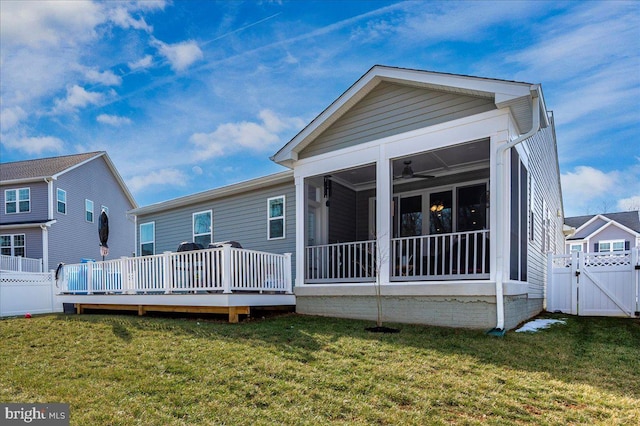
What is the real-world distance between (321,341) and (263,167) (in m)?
10.9

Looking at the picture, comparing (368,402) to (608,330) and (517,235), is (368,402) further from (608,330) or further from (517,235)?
(608,330)

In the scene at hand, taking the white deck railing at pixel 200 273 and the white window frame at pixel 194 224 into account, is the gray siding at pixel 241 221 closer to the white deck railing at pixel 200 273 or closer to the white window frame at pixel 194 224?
the white window frame at pixel 194 224

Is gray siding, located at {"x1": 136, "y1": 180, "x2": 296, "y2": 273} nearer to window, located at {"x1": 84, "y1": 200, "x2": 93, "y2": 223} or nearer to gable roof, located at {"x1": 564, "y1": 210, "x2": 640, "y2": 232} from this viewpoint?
window, located at {"x1": 84, "y1": 200, "x2": 93, "y2": 223}

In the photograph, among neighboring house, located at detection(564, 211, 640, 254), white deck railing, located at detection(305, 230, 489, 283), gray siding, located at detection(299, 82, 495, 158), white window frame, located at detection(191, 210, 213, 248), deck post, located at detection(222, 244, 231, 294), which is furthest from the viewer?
neighboring house, located at detection(564, 211, 640, 254)

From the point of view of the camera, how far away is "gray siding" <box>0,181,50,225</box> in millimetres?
17719

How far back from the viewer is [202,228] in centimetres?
1195

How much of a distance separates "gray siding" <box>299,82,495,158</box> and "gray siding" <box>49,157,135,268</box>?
50.8ft

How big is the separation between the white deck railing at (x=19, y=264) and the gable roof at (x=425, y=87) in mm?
14339

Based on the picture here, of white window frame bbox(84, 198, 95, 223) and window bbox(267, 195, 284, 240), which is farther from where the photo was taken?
white window frame bbox(84, 198, 95, 223)

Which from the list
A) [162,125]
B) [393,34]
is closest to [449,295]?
[393,34]

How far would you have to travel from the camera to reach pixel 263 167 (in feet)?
50.6

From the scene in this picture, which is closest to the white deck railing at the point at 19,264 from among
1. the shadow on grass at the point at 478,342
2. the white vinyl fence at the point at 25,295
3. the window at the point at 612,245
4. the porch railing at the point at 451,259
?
the white vinyl fence at the point at 25,295

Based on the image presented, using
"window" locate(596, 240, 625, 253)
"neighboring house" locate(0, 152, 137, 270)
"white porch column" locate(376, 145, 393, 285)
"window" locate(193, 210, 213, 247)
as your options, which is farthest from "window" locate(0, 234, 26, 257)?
"window" locate(596, 240, 625, 253)

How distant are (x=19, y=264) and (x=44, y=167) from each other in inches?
227
